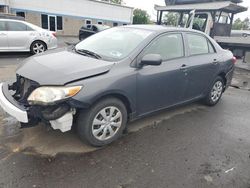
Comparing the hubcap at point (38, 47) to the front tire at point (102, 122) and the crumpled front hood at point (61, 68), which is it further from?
the front tire at point (102, 122)

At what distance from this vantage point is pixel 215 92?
17.0ft

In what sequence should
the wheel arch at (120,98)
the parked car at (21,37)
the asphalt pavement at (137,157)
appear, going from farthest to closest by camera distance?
the parked car at (21,37) → the wheel arch at (120,98) → the asphalt pavement at (137,157)

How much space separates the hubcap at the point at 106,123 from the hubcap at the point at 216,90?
8.70ft

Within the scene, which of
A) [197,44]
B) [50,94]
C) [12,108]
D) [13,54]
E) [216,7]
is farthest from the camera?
[216,7]

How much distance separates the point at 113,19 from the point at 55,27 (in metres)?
7.86

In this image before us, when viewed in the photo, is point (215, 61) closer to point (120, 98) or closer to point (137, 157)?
point (120, 98)

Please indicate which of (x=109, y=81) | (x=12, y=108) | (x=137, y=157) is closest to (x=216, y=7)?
(x=109, y=81)

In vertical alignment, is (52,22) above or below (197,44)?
above

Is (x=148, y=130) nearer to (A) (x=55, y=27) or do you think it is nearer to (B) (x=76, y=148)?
(B) (x=76, y=148)

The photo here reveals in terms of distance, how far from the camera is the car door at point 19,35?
9023mm

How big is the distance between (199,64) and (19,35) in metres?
7.38

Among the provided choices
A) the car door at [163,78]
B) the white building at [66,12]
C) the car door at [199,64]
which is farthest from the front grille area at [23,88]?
the white building at [66,12]

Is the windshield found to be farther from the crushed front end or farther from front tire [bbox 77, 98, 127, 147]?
the crushed front end

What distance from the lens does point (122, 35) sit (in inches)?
159
